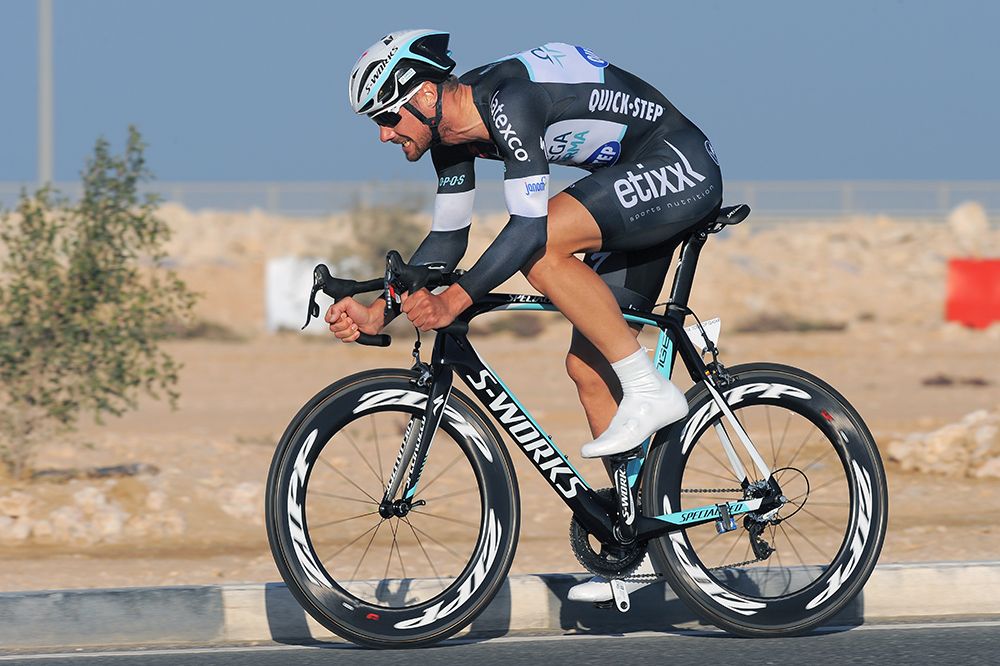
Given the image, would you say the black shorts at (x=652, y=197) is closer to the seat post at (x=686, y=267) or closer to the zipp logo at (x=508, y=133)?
the seat post at (x=686, y=267)

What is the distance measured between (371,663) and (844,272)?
37200 mm

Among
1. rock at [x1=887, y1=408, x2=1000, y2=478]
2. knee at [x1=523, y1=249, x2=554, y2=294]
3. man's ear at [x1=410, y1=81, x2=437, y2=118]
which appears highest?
man's ear at [x1=410, y1=81, x2=437, y2=118]

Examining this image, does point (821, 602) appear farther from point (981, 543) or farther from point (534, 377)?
point (534, 377)

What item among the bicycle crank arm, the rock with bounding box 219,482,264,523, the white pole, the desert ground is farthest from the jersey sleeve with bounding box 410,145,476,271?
the white pole

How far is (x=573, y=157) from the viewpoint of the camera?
5.09m

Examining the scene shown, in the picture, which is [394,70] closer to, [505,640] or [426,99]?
[426,99]

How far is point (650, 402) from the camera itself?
491 cm

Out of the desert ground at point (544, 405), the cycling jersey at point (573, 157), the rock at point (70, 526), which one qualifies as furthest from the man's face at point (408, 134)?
the rock at point (70, 526)

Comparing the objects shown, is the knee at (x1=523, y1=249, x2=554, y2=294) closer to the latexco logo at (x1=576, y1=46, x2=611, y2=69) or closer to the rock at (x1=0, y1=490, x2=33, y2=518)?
the latexco logo at (x1=576, y1=46, x2=611, y2=69)

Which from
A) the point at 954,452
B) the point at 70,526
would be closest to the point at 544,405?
the point at 954,452

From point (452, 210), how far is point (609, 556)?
4.17ft

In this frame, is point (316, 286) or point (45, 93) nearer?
point (316, 286)

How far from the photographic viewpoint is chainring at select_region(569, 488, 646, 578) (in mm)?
5023

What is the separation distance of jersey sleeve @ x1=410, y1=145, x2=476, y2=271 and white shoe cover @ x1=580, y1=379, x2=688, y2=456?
0.78m
